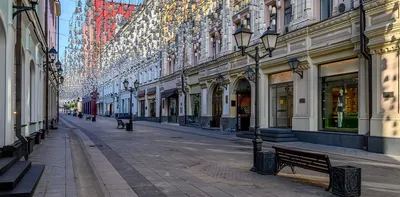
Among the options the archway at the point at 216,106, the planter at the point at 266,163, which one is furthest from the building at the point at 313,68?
the planter at the point at 266,163

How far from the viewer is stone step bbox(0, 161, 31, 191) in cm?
632

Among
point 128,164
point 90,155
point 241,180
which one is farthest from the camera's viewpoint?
point 90,155

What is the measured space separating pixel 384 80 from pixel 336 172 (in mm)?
8197

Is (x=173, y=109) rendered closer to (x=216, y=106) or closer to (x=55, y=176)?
(x=216, y=106)

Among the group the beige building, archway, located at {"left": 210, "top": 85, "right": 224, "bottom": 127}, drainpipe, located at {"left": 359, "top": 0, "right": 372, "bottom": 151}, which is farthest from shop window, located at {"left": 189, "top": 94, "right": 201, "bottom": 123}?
drainpipe, located at {"left": 359, "top": 0, "right": 372, "bottom": 151}

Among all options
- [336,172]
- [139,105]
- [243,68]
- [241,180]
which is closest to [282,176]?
[241,180]

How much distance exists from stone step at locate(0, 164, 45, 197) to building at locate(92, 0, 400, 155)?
7.96 metres

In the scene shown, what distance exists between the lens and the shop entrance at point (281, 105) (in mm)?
20250

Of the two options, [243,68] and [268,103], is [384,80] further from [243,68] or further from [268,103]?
[243,68]

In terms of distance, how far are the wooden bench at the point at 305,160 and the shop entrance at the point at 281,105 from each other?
1130 centimetres

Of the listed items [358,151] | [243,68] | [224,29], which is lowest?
[358,151]

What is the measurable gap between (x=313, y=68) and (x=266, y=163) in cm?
992

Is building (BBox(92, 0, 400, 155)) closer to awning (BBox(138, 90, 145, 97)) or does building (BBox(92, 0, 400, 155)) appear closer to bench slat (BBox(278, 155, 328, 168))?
bench slat (BBox(278, 155, 328, 168))

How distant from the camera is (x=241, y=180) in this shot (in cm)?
845
